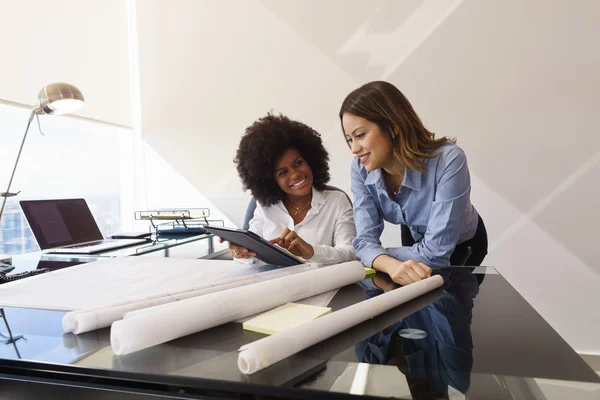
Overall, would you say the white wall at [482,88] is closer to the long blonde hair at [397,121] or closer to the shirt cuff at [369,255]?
the long blonde hair at [397,121]

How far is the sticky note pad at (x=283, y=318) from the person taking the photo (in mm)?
571

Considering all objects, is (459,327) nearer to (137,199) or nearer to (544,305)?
(544,305)

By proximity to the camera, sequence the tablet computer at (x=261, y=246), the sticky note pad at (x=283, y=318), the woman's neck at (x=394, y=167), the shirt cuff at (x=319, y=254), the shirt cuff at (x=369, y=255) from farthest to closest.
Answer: the woman's neck at (x=394, y=167) → the shirt cuff at (x=319, y=254) → the shirt cuff at (x=369, y=255) → the tablet computer at (x=261, y=246) → the sticky note pad at (x=283, y=318)

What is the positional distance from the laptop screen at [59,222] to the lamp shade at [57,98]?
0.57 metres

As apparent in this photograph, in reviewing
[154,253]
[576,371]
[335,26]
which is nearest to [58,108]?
[154,253]

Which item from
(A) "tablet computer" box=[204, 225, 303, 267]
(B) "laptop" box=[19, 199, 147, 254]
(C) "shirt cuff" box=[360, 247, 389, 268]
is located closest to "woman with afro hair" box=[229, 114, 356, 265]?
(C) "shirt cuff" box=[360, 247, 389, 268]

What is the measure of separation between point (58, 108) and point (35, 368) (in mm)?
1224

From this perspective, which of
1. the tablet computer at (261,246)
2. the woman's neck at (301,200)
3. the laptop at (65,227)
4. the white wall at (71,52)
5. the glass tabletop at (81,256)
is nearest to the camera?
the tablet computer at (261,246)

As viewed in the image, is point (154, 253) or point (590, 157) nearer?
point (154, 253)

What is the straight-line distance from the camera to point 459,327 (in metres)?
0.60

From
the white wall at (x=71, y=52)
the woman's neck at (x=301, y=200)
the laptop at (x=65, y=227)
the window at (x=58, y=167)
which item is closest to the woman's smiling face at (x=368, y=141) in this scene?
the woman's neck at (x=301, y=200)

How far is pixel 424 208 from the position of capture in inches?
63.3

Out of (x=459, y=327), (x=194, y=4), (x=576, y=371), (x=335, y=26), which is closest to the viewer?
(x=576, y=371)

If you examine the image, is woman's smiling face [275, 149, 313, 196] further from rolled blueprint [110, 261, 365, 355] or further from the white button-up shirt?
rolled blueprint [110, 261, 365, 355]
